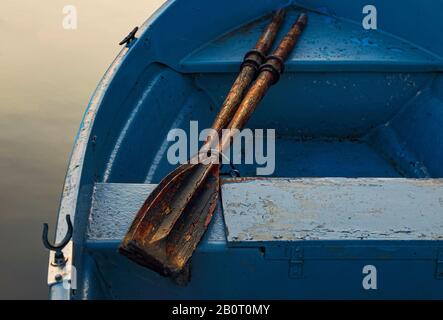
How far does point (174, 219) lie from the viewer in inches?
71.7

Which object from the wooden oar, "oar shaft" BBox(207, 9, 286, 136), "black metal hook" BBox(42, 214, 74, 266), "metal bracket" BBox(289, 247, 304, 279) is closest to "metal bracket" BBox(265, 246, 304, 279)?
"metal bracket" BBox(289, 247, 304, 279)

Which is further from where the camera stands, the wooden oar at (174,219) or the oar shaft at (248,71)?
the oar shaft at (248,71)

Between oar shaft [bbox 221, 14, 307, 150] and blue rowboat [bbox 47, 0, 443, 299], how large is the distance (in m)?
0.08

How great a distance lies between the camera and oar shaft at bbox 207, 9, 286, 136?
263cm

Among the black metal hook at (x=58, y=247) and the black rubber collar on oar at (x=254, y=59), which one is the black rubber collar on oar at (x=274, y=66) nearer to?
the black rubber collar on oar at (x=254, y=59)

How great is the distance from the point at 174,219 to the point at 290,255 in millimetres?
393

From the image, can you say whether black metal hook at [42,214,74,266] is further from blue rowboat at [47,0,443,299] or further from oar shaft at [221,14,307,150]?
oar shaft at [221,14,307,150]

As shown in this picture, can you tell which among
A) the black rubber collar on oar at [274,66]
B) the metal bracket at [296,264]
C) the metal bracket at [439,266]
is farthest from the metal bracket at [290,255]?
the black rubber collar on oar at [274,66]

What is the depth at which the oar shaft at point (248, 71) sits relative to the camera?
2.63 m

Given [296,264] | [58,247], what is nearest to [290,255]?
[296,264]

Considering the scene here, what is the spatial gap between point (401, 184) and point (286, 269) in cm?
59
